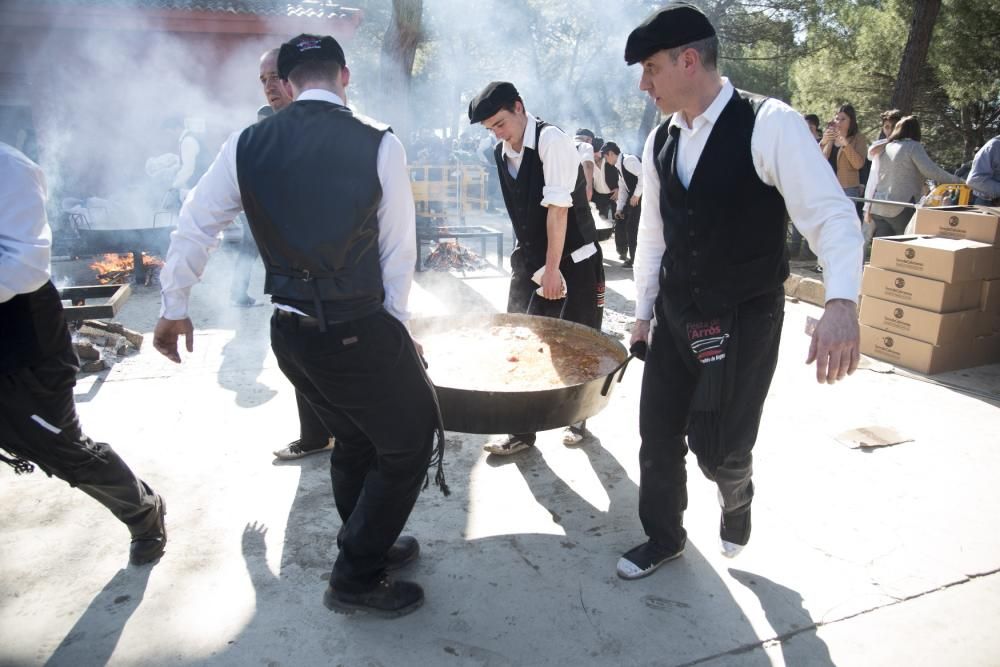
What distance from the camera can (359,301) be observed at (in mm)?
2273

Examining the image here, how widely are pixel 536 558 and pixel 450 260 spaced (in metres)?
6.67

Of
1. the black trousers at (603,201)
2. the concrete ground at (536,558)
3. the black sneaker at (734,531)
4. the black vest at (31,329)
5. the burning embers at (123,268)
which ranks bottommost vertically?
the concrete ground at (536,558)

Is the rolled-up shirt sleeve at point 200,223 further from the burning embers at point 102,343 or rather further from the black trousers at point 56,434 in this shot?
the burning embers at point 102,343

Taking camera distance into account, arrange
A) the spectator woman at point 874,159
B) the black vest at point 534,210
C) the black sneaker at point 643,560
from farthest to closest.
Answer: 1. the spectator woman at point 874,159
2. the black vest at point 534,210
3. the black sneaker at point 643,560

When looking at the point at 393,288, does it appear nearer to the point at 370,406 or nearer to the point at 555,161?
the point at 370,406

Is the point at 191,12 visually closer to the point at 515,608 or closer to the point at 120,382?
the point at 120,382

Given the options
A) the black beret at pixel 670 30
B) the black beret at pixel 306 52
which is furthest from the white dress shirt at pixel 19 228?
the black beret at pixel 670 30

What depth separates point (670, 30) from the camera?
90.1 inches

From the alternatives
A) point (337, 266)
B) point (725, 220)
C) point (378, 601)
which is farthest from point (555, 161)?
point (378, 601)

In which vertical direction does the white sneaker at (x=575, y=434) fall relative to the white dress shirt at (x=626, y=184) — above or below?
below

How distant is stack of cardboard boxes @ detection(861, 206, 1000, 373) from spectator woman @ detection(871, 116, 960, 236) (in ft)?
6.70

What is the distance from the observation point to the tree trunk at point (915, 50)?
9.65 m

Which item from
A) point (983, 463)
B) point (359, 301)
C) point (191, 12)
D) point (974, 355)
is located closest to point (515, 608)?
point (359, 301)

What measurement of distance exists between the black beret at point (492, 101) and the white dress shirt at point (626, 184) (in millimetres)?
5581
